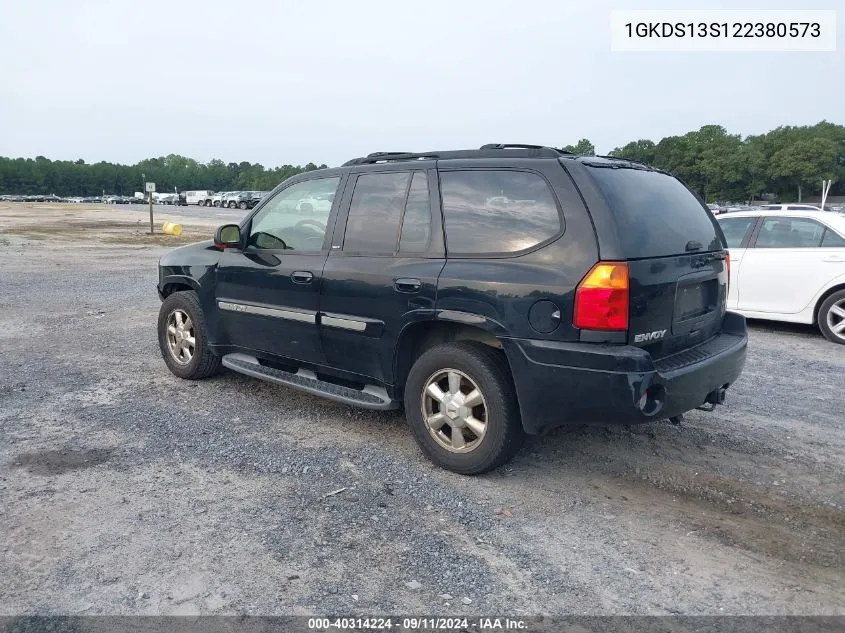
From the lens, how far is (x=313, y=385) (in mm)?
4969

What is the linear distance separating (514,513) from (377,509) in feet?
2.44

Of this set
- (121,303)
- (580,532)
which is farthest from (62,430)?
(121,303)

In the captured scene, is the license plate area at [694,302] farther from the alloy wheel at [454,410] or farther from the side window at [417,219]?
the side window at [417,219]

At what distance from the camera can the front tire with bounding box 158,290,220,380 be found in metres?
5.91

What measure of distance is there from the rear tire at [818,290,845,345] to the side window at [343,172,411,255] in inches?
241

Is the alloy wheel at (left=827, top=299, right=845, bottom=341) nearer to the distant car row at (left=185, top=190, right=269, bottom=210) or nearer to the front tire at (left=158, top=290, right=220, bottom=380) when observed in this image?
the front tire at (left=158, top=290, right=220, bottom=380)

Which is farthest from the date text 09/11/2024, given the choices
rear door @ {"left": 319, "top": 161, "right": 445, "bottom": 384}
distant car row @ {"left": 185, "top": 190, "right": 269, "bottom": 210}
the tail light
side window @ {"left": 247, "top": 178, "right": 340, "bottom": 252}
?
distant car row @ {"left": 185, "top": 190, "right": 269, "bottom": 210}

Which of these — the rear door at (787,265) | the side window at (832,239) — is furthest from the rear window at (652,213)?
the side window at (832,239)

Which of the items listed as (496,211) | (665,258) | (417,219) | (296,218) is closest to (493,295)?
(496,211)

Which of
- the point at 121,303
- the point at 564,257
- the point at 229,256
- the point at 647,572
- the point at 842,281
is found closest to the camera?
the point at 647,572

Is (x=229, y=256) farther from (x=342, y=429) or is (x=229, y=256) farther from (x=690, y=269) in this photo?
(x=690, y=269)

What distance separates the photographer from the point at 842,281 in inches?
318

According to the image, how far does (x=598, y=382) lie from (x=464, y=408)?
0.87 metres

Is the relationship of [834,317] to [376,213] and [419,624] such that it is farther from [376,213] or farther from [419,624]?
[419,624]
